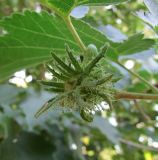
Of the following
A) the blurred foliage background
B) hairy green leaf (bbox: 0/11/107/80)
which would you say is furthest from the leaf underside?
the blurred foliage background

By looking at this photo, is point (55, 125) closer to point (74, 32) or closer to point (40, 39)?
point (40, 39)

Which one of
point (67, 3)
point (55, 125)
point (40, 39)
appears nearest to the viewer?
point (67, 3)

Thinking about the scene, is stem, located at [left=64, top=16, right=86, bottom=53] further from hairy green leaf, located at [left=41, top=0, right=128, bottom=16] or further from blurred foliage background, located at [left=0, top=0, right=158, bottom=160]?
blurred foliage background, located at [left=0, top=0, right=158, bottom=160]

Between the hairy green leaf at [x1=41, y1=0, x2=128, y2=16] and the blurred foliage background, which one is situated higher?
the hairy green leaf at [x1=41, y1=0, x2=128, y2=16]

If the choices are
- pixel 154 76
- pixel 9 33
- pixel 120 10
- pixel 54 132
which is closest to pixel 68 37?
pixel 9 33

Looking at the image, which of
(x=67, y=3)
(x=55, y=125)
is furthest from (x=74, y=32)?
(x=55, y=125)

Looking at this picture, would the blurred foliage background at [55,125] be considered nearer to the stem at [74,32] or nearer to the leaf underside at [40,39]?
the leaf underside at [40,39]

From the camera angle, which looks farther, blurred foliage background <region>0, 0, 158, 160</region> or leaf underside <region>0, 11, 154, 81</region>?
blurred foliage background <region>0, 0, 158, 160</region>

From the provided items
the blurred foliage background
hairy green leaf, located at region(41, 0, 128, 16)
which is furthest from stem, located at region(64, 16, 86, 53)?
the blurred foliage background

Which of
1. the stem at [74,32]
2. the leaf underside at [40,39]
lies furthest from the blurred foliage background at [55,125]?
the stem at [74,32]

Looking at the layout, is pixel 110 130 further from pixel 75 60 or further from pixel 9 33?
pixel 75 60

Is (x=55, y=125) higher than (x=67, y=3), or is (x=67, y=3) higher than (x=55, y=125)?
(x=67, y=3)

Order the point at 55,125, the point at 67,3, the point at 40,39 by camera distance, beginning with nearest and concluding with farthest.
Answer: the point at 67,3
the point at 40,39
the point at 55,125
